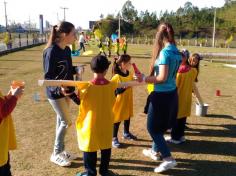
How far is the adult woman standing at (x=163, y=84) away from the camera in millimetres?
4059

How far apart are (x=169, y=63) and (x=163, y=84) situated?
289mm

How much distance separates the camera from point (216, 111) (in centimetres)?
781

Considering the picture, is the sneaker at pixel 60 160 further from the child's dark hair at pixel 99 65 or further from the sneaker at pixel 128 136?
the child's dark hair at pixel 99 65

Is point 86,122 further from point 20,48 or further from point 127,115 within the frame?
point 20,48

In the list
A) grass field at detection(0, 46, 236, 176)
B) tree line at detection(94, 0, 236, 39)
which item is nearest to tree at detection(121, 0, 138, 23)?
tree line at detection(94, 0, 236, 39)

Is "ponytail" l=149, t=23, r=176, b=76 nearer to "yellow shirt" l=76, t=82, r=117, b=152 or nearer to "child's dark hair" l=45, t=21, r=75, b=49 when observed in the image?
"yellow shirt" l=76, t=82, r=117, b=152

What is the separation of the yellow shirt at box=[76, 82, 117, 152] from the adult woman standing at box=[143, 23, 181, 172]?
0.56m

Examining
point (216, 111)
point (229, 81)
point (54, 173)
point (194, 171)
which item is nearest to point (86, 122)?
point (54, 173)

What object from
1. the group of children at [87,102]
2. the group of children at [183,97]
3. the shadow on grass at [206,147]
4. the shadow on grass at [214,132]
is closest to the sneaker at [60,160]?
the group of children at [87,102]

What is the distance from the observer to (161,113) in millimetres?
4277

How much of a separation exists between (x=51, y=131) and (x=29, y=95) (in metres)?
3.54

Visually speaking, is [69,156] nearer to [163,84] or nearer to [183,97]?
[163,84]

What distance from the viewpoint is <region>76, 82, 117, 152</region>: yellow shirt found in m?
3.82

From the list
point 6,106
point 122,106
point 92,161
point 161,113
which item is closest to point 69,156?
point 92,161
